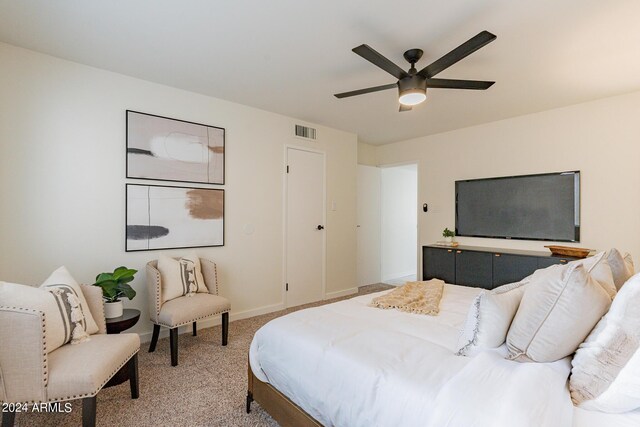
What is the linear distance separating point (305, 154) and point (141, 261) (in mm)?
2404

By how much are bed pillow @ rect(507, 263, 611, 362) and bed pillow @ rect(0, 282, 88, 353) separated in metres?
2.29

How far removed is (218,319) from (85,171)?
1996 mm

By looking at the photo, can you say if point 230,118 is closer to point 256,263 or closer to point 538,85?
point 256,263

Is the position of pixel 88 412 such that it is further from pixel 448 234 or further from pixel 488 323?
pixel 448 234

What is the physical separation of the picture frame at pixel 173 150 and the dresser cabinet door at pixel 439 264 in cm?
302

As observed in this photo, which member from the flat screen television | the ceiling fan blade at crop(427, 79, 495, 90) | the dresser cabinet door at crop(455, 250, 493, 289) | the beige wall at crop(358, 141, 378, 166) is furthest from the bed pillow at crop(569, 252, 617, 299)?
the beige wall at crop(358, 141, 378, 166)

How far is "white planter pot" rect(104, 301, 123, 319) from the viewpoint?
2.47 metres

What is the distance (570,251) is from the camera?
3496mm

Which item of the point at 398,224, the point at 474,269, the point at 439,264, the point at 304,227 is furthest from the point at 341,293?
the point at 398,224

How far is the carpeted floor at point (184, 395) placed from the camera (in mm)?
1937

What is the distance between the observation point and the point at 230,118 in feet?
12.2

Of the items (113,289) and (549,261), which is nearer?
(113,289)

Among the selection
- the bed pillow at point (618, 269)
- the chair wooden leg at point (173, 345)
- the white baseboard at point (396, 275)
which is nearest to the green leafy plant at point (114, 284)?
the chair wooden leg at point (173, 345)

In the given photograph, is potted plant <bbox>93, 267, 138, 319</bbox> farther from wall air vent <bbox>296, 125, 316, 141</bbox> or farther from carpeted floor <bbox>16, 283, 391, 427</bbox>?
wall air vent <bbox>296, 125, 316, 141</bbox>
